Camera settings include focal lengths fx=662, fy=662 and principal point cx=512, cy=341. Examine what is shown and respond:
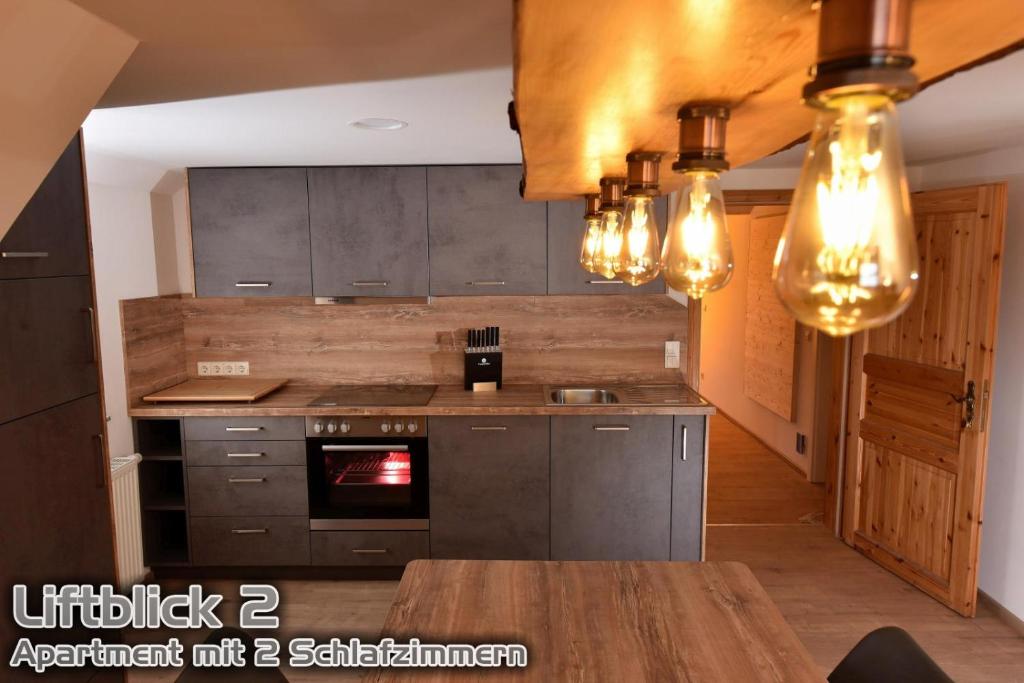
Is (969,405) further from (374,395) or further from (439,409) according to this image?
(374,395)

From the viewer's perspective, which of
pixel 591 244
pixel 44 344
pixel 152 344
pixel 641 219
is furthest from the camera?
pixel 152 344

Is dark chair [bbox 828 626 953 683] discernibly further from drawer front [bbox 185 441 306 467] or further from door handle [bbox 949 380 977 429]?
drawer front [bbox 185 441 306 467]

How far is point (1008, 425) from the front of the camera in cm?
326

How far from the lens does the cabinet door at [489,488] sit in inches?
143

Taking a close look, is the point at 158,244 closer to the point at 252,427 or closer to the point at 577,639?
the point at 252,427

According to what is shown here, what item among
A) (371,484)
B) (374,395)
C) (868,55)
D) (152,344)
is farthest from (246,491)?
(868,55)

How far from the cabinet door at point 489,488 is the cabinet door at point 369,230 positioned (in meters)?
0.91

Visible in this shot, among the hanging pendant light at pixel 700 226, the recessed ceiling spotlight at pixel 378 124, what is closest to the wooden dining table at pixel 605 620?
the hanging pendant light at pixel 700 226

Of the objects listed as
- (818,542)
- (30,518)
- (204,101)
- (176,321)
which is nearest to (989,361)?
(818,542)

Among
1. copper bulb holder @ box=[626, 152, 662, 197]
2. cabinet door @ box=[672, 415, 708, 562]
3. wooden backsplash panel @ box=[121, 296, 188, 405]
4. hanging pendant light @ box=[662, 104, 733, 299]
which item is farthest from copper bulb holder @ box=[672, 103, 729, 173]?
wooden backsplash panel @ box=[121, 296, 188, 405]

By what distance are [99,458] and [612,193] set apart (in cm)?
222

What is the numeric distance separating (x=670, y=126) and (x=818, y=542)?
3.89 metres

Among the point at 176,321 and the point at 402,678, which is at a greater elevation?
the point at 176,321

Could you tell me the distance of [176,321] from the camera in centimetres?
408
